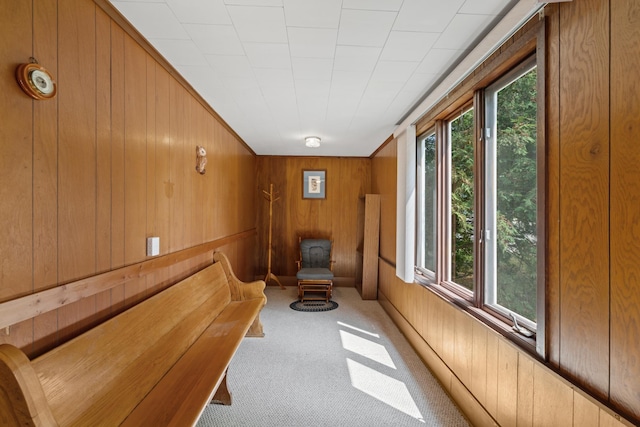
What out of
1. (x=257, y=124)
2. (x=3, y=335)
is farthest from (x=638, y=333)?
(x=257, y=124)

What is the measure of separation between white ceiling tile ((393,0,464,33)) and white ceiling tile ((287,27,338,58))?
1.23ft

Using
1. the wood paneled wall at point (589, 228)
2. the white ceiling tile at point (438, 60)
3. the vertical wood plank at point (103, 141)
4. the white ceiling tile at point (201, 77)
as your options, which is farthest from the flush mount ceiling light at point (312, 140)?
the wood paneled wall at point (589, 228)

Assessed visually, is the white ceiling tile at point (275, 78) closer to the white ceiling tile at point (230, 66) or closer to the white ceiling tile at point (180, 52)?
the white ceiling tile at point (230, 66)

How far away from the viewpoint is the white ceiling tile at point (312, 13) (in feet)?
4.63

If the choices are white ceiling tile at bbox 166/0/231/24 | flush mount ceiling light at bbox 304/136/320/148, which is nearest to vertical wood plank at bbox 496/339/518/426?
white ceiling tile at bbox 166/0/231/24

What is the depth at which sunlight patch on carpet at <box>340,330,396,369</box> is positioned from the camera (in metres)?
2.63

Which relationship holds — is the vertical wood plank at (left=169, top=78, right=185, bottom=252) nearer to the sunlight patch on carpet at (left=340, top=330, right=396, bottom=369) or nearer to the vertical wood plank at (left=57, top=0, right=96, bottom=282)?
the vertical wood plank at (left=57, top=0, right=96, bottom=282)

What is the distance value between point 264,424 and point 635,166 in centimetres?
221

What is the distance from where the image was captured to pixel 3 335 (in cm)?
96

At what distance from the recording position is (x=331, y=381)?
2281 millimetres

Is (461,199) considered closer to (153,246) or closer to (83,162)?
(153,246)

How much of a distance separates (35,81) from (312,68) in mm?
1496

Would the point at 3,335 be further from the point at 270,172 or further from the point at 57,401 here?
the point at 270,172

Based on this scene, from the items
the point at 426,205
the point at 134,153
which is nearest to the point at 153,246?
the point at 134,153
